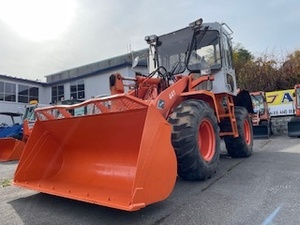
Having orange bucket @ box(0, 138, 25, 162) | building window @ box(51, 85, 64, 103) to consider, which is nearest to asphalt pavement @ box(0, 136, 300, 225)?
orange bucket @ box(0, 138, 25, 162)

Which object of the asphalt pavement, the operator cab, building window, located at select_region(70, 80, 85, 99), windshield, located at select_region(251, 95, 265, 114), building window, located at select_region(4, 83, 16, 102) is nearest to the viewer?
the asphalt pavement

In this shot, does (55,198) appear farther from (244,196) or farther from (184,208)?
(244,196)

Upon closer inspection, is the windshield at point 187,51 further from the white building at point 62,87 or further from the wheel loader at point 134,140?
the white building at point 62,87

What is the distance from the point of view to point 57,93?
919 inches

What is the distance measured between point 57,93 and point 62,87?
0.71m

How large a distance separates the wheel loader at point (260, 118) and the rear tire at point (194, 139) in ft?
29.7

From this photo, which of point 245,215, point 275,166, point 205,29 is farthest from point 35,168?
point 275,166

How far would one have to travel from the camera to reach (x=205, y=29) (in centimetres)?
564

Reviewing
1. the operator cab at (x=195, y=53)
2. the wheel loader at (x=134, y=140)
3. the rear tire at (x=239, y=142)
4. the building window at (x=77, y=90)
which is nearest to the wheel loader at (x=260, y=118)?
the rear tire at (x=239, y=142)

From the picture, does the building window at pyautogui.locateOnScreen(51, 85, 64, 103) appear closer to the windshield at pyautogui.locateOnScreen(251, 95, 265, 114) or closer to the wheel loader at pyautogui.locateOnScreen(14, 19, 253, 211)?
the windshield at pyautogui.locateOnScreen(251, 95, 265, 114)

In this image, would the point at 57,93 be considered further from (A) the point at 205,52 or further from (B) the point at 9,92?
(A) the point at 205,52

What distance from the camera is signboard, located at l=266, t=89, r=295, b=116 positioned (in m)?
15.2

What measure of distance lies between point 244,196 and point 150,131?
1.64 meters

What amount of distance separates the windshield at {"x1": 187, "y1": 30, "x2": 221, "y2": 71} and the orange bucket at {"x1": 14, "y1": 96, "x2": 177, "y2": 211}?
7.87 ft
